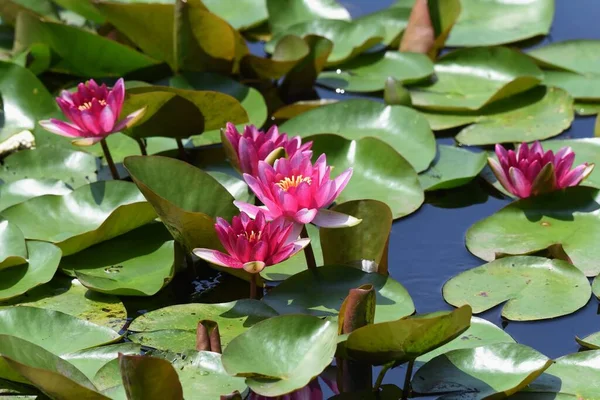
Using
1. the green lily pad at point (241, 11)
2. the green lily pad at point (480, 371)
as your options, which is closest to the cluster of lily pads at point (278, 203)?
the green lily pad at point (480, 371)

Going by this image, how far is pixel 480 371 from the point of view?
6.12 feet

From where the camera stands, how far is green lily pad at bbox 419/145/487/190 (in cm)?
282

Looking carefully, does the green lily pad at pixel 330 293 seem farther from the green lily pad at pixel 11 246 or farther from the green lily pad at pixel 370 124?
the green lily pad at pixel 370 124

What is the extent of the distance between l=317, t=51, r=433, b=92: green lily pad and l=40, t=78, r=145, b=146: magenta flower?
1196mm

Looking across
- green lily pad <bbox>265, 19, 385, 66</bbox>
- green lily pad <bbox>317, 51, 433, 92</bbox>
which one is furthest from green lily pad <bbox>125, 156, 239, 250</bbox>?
green lily pad <bbox>265, 19, 385, 66</bbox>

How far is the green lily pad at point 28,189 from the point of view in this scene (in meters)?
2.65

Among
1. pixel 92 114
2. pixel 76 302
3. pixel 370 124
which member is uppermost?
pixel 92 114

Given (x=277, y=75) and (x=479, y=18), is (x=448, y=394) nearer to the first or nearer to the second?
A: (x=277, y=75)

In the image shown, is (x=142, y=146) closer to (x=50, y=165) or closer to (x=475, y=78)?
(x=50, y=165)

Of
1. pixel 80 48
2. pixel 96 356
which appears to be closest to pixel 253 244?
pixel 96 356

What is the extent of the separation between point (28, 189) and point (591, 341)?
5.39 feet

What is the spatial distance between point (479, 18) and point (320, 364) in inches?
106

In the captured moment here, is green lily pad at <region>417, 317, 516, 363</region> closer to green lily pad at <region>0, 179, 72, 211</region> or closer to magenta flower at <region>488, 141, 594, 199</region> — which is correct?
magenta flower at <region>488, 141, 594, 199</region>

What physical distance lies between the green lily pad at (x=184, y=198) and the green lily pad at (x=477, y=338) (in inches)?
24.0
